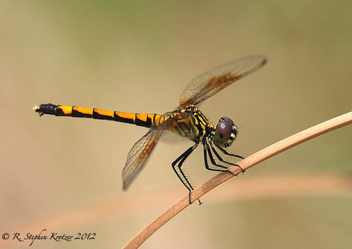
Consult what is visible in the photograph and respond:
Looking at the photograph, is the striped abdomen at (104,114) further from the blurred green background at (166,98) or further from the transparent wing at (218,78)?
the blurred green background at (166,98)

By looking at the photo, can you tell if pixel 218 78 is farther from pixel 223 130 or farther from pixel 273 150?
pixel 273 150

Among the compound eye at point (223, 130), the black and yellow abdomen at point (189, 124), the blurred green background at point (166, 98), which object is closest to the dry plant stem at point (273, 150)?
the compound eye at point (223, 130)

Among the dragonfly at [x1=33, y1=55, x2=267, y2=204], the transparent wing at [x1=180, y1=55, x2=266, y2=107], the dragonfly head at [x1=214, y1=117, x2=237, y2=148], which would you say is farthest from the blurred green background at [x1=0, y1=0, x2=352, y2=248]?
the transparent wing at [x1=180, y1=55, x2=266, y2=107]

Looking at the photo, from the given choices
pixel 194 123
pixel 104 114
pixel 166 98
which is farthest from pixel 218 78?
pixel 166 98

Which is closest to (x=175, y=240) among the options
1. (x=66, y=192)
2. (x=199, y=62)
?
(x=66, y=192)

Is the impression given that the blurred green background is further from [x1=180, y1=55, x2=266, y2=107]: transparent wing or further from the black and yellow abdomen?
[x1=180, y1=55, x2=266, y2=107]: transparent wing

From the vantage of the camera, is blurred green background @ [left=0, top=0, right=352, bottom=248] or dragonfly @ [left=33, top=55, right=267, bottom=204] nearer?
dragonfly @ [left=33, top=55, right=267, bottom=204]
